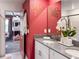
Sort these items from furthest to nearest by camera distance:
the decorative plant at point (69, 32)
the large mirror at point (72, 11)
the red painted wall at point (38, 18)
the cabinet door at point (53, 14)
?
the red painted wall at point (38, 18), the cabinet door at point (53, 14), the decorative plant at point (69, 32), the large mirror at point (72, 11)

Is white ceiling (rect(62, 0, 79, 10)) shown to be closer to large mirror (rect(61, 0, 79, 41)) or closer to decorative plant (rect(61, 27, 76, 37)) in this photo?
large mirror (rect(61, 0, 79, 41))

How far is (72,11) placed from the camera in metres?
2.88

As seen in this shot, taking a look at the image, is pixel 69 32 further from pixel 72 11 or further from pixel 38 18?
pixel 38 18

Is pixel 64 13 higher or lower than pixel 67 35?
higher

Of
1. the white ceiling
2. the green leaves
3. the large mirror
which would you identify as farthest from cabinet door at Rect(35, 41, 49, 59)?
the white ceiling

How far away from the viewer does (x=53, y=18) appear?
4082mm

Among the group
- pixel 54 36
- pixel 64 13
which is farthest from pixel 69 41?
pixel 54 36

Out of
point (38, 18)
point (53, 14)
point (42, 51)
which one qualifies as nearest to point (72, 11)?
point (42, 51)

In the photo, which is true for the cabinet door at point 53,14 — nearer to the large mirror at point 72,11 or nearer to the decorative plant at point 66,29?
the large mirror at point 72,11

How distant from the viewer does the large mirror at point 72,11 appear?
106 inches

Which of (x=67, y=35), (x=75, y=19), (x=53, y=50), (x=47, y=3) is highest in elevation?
(x=47, y=3)

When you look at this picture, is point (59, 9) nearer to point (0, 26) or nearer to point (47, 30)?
point (47, 30)

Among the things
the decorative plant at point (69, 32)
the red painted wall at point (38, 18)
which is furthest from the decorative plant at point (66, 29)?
the red painted wall at point (38, 18)

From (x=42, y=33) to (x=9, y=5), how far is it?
2.13m
